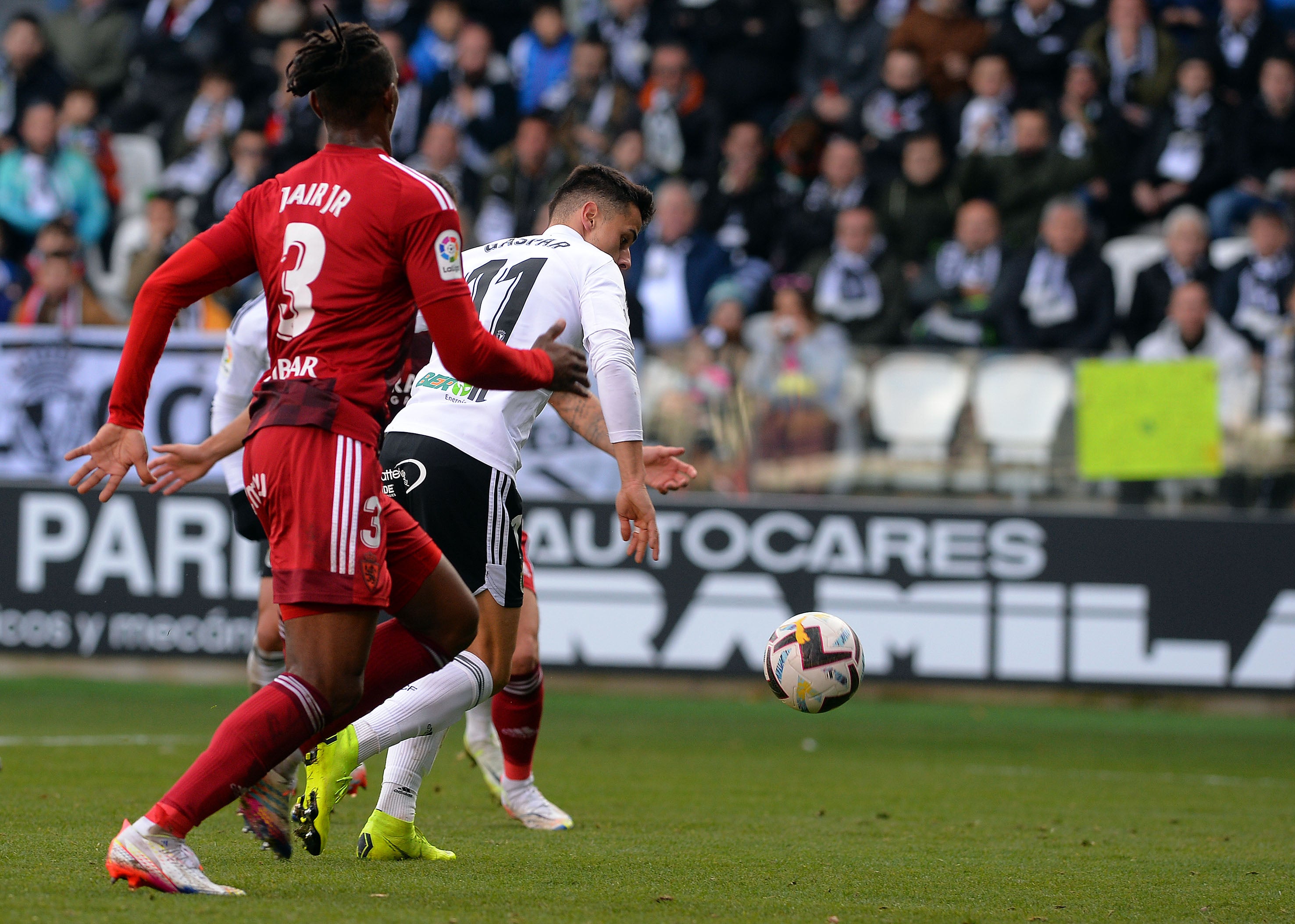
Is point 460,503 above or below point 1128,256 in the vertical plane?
below

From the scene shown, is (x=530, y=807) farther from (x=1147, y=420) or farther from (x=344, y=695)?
(x=1147, y=420)

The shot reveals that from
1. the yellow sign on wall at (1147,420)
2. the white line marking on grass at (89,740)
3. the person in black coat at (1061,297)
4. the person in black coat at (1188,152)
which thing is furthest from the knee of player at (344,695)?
the person in black coat at (1188,152)

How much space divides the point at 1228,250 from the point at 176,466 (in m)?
11.6

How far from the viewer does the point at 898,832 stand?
6.50 m

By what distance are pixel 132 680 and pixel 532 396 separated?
8416mm

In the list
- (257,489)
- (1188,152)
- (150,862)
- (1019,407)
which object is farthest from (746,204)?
(150,862)

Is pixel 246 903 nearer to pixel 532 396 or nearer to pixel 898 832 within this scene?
pixel 532 396

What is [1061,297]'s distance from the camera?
44.3 ft

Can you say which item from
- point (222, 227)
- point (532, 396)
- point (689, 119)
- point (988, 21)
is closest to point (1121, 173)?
point (988, 21)

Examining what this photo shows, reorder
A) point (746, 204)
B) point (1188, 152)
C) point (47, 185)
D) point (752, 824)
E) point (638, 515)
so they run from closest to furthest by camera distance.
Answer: point (638, 515) < point (752, 824) < point (1188, 152) < point (746, 204) < point (47, 185)

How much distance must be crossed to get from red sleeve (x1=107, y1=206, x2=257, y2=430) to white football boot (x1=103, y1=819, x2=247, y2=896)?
1099mm

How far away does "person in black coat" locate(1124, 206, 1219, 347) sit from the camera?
531 inches

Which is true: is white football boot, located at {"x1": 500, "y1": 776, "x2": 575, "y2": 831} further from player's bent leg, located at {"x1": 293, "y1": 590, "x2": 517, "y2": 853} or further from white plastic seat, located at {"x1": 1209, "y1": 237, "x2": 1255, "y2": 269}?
white plastic seat, located at {"x1": 1209, "y1": 237, "x2": 1255, "y2": 269}

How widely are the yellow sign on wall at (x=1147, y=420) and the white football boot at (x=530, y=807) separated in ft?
23.6
